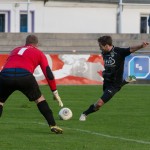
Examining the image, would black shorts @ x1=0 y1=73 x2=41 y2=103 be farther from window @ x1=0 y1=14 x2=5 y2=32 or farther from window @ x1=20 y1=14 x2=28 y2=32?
window @ x1=20 y1=14 x2=28 y2=32

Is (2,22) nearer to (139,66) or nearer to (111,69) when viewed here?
(139,66)

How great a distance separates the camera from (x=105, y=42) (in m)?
A: 18.0

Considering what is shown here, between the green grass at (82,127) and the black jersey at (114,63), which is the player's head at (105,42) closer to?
the black jersey at (114,63)

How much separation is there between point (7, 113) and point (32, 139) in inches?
246

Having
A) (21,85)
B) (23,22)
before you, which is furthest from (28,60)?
(23,22)

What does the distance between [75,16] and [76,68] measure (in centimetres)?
1594

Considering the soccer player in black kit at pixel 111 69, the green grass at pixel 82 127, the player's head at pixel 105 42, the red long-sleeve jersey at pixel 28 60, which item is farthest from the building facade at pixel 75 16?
the red long-sleeve jersey at pixel 28 60

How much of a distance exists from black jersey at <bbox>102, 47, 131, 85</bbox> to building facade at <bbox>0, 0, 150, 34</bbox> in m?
28.7

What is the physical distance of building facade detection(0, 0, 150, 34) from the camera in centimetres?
4784

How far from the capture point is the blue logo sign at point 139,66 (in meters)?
34.9

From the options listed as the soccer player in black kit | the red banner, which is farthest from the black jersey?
the red banner

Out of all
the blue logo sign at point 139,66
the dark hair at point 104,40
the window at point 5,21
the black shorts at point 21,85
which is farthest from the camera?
the window at point 5,21

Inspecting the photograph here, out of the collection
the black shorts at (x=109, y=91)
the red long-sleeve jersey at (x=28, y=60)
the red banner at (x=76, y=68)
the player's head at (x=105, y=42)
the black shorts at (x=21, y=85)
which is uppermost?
the player's head at (x=105, y=42)

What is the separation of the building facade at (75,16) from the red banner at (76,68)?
12.3m
